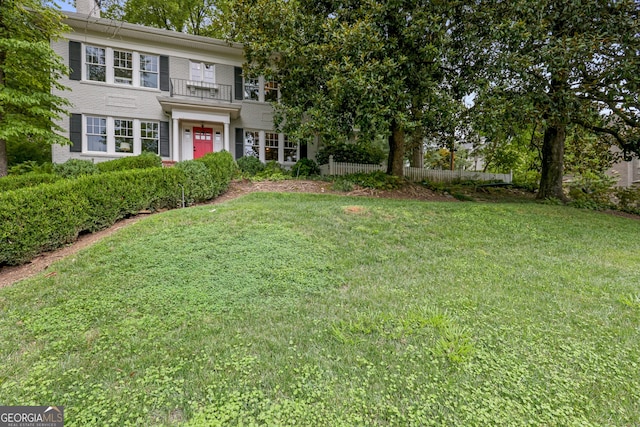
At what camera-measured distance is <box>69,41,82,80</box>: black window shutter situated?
11.4 m

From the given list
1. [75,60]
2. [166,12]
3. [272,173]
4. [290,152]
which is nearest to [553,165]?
[272,173]

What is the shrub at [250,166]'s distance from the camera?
11912 mm

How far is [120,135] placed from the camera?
1217 cm

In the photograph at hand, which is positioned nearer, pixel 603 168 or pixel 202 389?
pixel 202 389

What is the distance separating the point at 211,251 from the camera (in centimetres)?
423

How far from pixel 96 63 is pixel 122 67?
84 cm

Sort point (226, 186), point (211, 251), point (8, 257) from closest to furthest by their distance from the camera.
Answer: point (211, 251), point (8, 257), point (226, 186)

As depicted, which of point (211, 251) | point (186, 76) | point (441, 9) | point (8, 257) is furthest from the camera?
point (186, 76)

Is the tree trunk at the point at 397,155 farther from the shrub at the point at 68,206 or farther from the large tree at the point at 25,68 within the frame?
the large tree at the point at 25,68

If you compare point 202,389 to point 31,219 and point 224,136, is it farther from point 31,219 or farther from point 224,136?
point 224,136

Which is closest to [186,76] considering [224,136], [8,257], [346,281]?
[224,136]

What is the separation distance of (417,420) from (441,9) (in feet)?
31.3

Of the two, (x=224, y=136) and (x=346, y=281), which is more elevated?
(x=224, y=136)

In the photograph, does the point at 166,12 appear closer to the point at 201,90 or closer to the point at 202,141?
the point at 201,90
